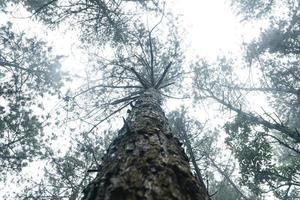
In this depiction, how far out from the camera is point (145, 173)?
6.12 feet

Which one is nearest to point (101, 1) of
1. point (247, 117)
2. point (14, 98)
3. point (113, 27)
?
point (113, 27)

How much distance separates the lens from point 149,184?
1.69 m

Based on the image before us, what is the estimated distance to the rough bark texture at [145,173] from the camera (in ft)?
5.30

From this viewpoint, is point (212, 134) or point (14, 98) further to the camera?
point (212, 134)

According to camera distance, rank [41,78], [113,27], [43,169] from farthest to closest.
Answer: [41,78] < [43,169] < [113,27]

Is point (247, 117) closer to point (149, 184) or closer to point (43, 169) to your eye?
point (43, 169)

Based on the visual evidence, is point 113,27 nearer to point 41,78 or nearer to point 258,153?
point 258,153

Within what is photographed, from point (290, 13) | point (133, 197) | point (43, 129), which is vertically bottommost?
point (133, 197)

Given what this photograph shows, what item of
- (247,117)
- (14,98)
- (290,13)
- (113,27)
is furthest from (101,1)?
(290,13)

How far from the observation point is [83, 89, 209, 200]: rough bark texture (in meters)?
1.62

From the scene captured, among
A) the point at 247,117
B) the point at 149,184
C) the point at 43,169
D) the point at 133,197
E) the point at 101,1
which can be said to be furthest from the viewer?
the point at 43,169

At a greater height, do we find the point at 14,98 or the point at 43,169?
the point at 14,98

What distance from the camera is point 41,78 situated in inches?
602

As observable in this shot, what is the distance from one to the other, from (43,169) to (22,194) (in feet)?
4.55
